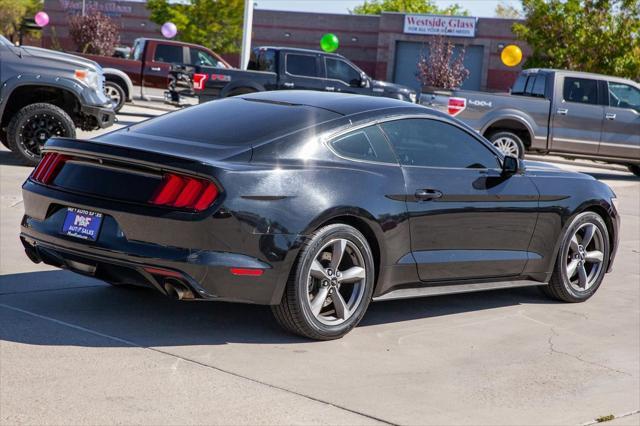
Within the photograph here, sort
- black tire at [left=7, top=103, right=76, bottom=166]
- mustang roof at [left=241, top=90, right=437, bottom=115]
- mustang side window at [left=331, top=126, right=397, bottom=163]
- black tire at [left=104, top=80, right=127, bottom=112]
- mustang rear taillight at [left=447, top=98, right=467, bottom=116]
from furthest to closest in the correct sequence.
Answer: black tire at [left=104, top=80, right=127, bottom=112] → mustang rear taillight at [left=447, top=98, right=467, bottom=116] → black tire at [left=7, top=103, right=76, bottom=166] → mustang roof at [left=241, top=90, right=437, bottom=115] → mustang side window at [left=331, top=126, right=397, bottom=163]

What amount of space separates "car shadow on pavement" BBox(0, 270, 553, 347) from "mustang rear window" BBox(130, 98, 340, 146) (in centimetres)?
114

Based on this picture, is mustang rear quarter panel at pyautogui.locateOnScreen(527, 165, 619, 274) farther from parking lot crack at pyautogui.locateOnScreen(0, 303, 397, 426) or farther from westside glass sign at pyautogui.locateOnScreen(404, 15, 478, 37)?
westside glass sign at pyautogui.locateOnScreen(404, 15, 478, 37)

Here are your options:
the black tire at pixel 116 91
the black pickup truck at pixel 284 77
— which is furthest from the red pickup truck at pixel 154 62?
the black pickup truck at pixel 284 77

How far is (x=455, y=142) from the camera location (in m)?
7.29

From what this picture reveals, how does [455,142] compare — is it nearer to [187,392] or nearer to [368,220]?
[368,220]

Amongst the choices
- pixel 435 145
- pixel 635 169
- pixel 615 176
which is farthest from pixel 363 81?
pixel 435 145

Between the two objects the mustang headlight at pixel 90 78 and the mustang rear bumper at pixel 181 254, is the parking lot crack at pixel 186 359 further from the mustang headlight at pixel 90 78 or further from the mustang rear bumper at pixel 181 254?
the mustang headlight at pixel 90 78

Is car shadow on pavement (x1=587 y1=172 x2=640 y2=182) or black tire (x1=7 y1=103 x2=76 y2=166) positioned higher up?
black tire (x1=7 y1=103 x2=76 y2=166)

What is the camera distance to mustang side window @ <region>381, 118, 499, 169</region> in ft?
22.7

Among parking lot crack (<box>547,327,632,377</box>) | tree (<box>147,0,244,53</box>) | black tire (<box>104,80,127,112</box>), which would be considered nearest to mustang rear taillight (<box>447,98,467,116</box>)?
black tire (<box>104,80,127,112</box>)

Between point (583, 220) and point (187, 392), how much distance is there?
13.3ft

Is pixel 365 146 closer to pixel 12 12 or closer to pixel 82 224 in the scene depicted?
pixel 82 224

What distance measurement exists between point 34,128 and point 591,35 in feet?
74.3

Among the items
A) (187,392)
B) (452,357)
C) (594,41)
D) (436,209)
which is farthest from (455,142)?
(594,41)
